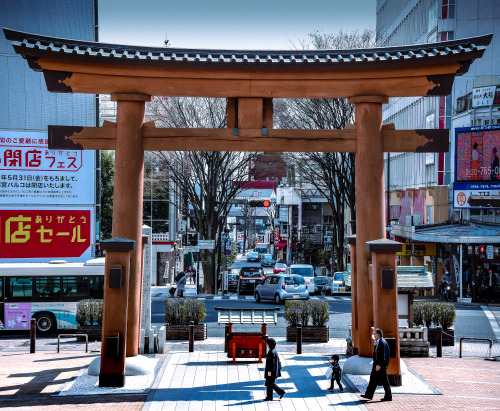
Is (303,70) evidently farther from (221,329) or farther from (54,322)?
(54,322)

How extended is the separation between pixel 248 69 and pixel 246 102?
88cm

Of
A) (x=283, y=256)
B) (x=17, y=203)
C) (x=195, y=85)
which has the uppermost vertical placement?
(x=195, y=85)

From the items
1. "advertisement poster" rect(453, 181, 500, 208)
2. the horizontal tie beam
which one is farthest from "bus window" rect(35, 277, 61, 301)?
"advertisement poster" rect(453, 181, 500, 208)

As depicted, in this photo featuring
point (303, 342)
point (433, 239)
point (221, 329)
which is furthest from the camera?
point (433, 239)

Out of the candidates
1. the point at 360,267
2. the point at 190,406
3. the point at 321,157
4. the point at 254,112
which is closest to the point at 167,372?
the point at 190,406

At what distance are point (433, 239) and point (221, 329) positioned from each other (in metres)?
17.9

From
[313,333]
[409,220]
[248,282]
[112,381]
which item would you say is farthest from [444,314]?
[409,220]

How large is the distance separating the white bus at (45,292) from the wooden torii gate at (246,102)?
9.92 meters

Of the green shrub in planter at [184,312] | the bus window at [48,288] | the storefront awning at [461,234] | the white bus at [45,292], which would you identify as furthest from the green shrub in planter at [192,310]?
the storefront awning at [461,234]

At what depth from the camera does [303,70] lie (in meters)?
16.4

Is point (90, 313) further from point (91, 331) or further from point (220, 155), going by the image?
point (220, 155)

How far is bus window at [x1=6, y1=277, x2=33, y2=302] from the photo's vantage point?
26.1 metres

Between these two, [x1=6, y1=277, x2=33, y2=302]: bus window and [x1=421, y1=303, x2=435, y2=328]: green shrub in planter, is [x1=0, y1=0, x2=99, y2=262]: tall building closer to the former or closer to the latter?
[x1=6, y1=277, x2=33, y2=302]: bus window

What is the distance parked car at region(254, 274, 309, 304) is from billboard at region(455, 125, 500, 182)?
1103 centimetres
